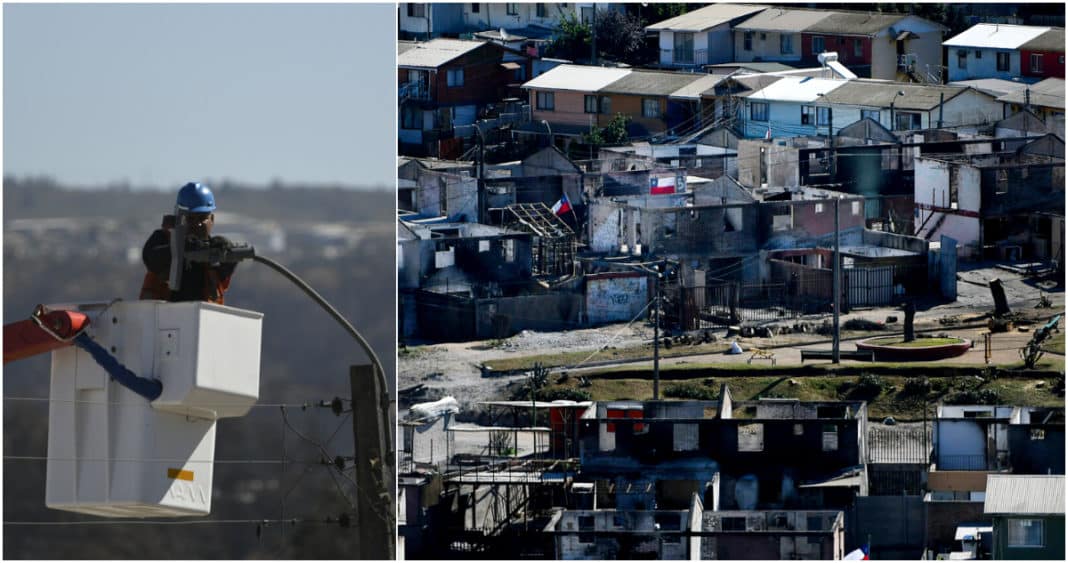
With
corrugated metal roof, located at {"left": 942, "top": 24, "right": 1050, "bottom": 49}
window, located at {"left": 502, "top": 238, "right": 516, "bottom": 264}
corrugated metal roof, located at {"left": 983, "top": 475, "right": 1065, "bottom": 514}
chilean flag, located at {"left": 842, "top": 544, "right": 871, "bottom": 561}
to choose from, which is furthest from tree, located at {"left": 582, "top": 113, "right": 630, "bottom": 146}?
corrugated metal roof, located at {"left": 983, "top": 475, "right": 1065, "bottom": 514}

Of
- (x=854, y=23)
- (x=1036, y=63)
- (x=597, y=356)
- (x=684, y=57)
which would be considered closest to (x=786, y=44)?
(x=854, y=23)

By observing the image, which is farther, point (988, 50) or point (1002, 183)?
point (988, 50)

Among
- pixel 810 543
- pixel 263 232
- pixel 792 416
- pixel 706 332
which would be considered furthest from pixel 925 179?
pixel 263 232

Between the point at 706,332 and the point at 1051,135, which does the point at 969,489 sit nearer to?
the point at 706,332

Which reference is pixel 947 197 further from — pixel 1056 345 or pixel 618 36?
pixel 618 36

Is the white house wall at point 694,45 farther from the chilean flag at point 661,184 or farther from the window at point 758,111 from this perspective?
the chilean flag at point 661,184

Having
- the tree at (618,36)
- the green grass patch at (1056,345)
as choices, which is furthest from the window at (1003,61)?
the green grass patch at (1056,345)
